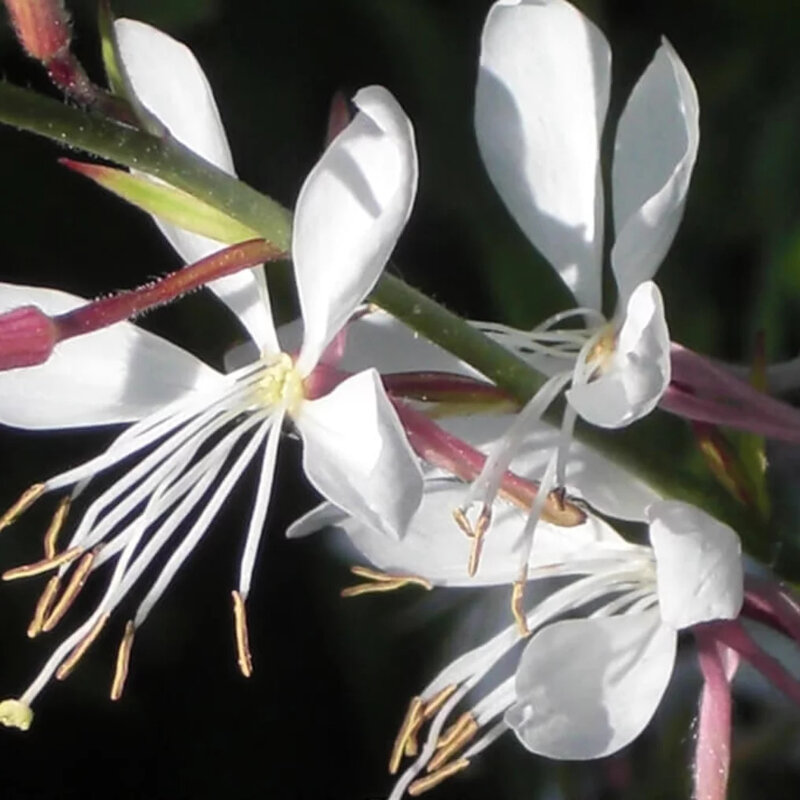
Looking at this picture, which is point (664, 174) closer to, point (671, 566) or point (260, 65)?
point (671, 566)

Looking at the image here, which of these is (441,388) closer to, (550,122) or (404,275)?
(550,122)

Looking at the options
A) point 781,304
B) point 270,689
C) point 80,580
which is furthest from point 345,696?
point 80,580

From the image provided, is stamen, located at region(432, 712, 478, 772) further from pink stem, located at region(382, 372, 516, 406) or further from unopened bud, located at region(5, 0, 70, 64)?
unopened bud, located at region(5, 0, 70, 64)

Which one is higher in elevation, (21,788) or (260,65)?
(260,65)

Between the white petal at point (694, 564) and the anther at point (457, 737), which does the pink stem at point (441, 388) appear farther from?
the anther at point (457, 737)

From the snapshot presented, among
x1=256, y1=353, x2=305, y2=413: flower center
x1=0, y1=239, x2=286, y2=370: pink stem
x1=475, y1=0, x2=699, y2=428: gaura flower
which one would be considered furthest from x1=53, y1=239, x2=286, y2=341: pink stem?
x1=475, y1=0, x2=699, y2=428: gaura flower

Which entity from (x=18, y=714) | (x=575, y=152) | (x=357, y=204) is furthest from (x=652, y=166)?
(x=18, y=714)

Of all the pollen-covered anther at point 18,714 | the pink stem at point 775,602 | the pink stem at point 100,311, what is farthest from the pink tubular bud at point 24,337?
the pink stem at point 775,602
